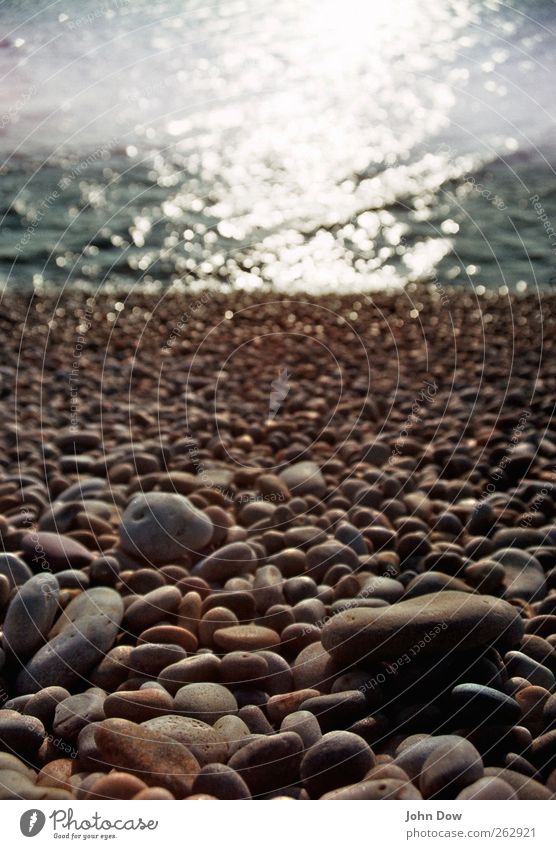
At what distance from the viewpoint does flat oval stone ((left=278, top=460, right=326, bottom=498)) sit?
3.84 m

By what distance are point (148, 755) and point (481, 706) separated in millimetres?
886

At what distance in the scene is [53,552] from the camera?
3.16 meters

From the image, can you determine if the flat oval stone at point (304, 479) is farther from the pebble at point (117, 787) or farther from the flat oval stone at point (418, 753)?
the pebble at point (117, 787)

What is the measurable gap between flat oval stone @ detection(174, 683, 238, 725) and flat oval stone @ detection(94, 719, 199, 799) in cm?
21

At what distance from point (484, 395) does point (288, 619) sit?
2.68 metres

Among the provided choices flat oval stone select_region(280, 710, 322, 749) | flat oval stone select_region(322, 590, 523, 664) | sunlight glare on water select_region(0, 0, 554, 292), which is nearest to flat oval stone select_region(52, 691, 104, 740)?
flat oval stone select_region(280, 710, 322, 749)

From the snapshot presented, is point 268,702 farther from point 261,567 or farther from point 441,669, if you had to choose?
point 261,567

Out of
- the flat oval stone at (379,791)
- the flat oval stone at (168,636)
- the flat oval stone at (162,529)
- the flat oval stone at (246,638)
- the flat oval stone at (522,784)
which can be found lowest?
the flat oval stone at (522,784)

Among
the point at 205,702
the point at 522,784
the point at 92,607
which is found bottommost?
the point at 522,784

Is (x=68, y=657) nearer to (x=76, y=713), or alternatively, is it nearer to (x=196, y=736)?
(x=76, y=713)

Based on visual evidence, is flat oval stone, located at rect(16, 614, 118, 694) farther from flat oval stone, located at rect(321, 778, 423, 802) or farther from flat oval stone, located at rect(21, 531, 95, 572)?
flat oval stone, located at rect(321, 778, 423, 802)

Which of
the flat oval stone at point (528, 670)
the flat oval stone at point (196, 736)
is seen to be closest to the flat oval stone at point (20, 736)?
the flat oval stone at point (196, 736)

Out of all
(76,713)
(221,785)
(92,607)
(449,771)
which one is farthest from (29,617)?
(449,771)

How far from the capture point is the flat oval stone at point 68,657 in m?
2.50
